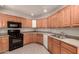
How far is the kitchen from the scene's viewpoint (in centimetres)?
274

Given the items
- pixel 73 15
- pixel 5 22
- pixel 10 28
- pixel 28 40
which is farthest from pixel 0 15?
pixel 73 15

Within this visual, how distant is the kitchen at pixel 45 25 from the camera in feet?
8.97

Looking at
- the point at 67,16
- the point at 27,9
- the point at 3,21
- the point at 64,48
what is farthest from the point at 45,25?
the point at 64,48

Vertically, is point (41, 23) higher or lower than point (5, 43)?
higher

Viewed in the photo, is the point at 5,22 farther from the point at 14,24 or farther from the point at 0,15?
the point at 14,24

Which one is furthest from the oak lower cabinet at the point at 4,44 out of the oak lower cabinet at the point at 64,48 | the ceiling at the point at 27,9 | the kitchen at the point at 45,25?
the oak lower cabinet at the point at 64,48

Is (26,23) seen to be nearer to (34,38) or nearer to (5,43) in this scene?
(34,38)

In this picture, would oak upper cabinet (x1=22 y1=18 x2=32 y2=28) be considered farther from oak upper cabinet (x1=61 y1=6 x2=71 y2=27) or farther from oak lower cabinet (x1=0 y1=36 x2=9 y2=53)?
oak upper cabinet (x1=61 y1=6 x2=71 y2=27)

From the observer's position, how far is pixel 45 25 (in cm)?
691

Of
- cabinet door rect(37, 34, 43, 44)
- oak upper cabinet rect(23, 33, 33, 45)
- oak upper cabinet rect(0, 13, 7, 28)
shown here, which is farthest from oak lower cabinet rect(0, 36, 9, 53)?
cabinet door rect(37, 34, 43, 44)

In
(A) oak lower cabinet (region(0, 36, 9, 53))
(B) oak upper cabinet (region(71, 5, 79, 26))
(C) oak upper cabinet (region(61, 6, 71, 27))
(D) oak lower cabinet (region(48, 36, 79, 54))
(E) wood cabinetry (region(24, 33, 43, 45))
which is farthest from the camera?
(E) wood cabinetry (region(24, 33, 43, 45))

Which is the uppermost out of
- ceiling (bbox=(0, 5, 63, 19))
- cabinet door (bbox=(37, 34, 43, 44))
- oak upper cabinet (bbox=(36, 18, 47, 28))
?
ceiling (bbox=(0, 5, 63, 19))

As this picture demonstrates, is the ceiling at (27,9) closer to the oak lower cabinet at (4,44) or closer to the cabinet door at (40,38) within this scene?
the oak lower cabinet at (4,44)
